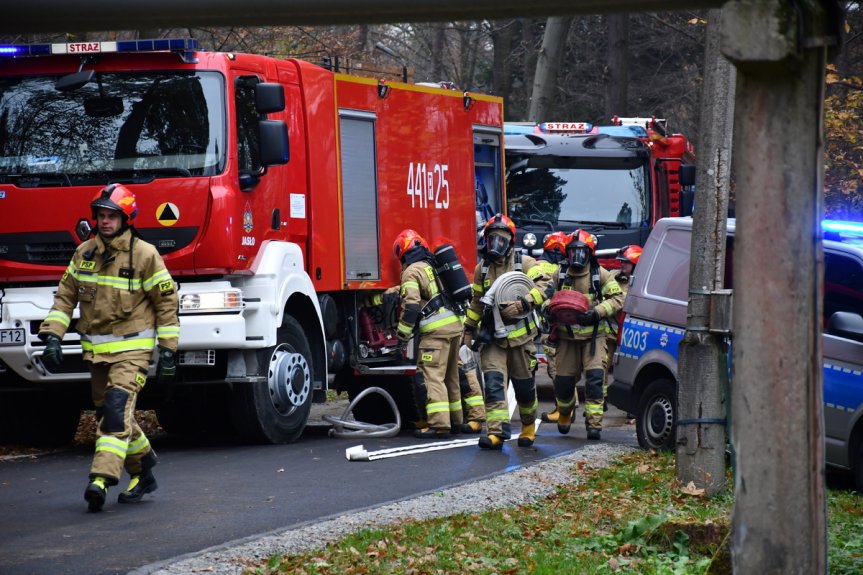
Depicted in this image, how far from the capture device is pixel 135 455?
8.60 meters

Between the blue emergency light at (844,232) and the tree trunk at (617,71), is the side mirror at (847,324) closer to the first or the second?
the blue emergency light at (844,232)

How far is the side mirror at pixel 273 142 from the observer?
11094mm

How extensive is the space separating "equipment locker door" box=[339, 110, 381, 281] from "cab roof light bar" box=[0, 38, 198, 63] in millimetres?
2045

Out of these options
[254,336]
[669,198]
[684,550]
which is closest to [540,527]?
[684,550]

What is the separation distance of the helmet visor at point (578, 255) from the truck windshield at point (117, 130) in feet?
12.0

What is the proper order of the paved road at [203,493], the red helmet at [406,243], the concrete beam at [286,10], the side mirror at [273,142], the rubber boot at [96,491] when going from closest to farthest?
the concrete beam at [286,10] < the paved road at [203,493] < the rubber boot at [96,491] < the side mirror at [273,142] < the red helmet at [406,243]

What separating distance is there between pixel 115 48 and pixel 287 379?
2.96 m


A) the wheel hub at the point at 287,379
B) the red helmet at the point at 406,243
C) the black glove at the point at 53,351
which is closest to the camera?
the black glove at the point at 53,351

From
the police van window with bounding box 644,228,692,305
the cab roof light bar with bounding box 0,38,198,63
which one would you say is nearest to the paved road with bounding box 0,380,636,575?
the police van window with bounding box 644,228,692,305

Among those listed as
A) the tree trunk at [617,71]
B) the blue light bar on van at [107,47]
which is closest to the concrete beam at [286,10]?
the blue light bar on van at [107,47]

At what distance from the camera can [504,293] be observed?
1188 centimetres

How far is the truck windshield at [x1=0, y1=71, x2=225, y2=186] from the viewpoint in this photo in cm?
1093

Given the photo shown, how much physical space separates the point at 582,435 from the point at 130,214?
5.98 m

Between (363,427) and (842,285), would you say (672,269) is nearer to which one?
(842,285)
